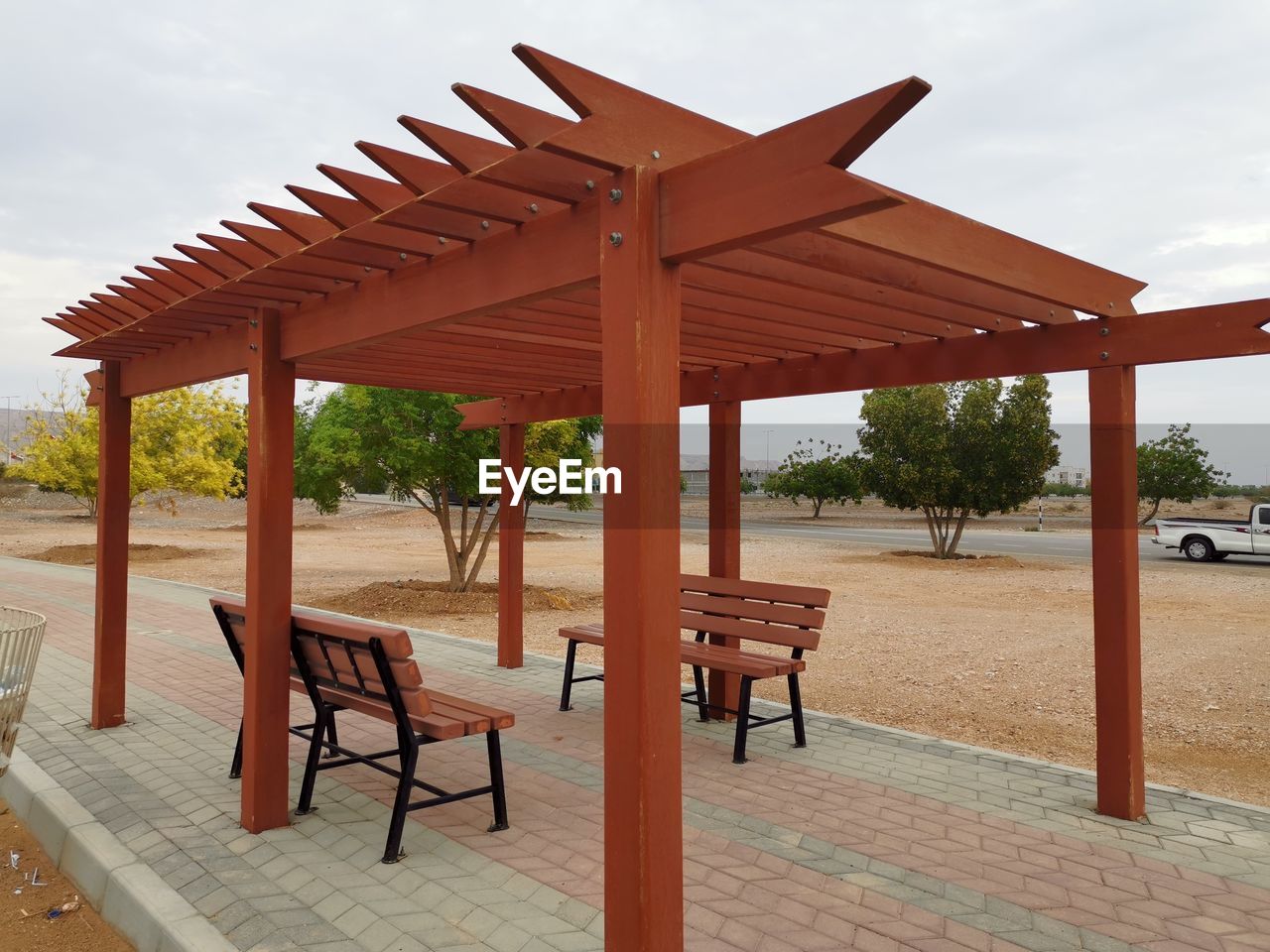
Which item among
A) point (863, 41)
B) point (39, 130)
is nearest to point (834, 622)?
point (863, 41)

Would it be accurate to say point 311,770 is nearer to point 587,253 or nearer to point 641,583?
point 641,583

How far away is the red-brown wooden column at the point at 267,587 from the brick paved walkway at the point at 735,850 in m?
0.26

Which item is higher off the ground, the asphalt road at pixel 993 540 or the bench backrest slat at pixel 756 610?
the bench backrest slat at pixel 756 610

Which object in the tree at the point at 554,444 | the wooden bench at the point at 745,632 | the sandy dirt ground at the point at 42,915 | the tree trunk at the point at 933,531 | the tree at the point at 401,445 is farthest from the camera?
the tree trunk at the point at 933,531

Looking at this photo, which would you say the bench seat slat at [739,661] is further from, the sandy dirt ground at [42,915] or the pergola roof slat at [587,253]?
the sandy dirt ground at [42,915]

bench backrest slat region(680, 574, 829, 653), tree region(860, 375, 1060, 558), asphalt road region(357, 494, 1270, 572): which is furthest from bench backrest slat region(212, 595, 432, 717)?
tree region(860, 375, 1060, 558)

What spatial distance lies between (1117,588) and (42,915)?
511cm

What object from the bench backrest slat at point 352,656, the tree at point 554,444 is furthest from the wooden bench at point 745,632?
the tree at point 554,444

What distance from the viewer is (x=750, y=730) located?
230 inches

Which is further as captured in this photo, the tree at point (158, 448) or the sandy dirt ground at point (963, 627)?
the tree at point (158, 448)

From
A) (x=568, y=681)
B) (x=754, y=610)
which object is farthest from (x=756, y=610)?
(x=568, y=681)

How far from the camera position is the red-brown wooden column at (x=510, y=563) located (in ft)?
26.4

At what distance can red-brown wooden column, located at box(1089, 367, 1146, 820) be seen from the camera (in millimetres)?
4281

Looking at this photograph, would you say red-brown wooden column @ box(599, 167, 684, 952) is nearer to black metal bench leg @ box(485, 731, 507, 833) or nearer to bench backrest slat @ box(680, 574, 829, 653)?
black metal bench leg @ box(485, 731, 507, 833)
